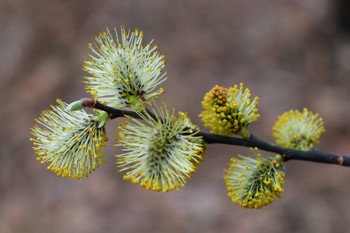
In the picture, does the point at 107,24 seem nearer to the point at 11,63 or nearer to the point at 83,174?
the point at 11,63

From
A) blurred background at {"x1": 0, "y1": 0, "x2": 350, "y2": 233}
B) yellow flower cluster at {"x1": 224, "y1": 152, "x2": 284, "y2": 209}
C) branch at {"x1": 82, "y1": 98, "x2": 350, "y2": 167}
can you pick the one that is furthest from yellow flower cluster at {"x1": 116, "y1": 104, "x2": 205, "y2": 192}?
Result: blurred background at {"x1": 0, "y1": 0, "x2": 350, "y2": 233}

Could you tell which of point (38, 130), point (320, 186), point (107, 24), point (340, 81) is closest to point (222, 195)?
Answer: point (320, 186)

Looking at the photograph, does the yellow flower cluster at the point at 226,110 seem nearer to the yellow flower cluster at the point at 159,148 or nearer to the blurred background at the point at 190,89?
the yellow flower cluster at the point at 159,148

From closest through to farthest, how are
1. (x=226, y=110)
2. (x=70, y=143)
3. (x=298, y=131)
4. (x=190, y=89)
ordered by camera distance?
(x=70, y=143) → (x=226, y=110) → (x=298, y=131) → (x=190, y=89)

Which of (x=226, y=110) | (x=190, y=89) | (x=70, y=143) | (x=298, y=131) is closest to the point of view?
(x=70, y=143)

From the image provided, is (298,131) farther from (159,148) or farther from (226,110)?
(159,148)

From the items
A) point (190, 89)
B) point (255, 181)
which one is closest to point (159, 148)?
point (255, 181)
